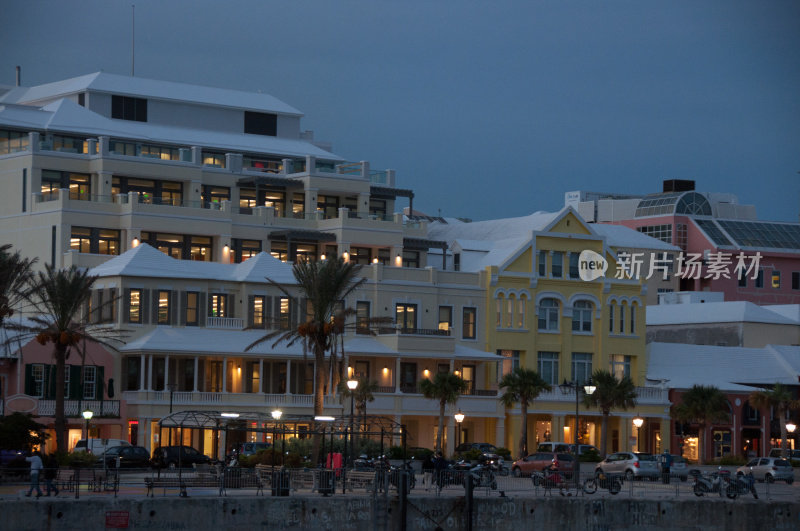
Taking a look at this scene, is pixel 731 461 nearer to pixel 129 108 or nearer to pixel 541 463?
pixel 541 463

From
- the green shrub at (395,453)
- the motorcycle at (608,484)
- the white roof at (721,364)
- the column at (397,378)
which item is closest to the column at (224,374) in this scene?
the column at (397,378)

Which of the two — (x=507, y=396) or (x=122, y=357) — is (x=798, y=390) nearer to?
(x=507, y=396)

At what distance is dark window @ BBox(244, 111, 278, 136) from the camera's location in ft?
388

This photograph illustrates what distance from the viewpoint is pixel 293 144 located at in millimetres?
117688

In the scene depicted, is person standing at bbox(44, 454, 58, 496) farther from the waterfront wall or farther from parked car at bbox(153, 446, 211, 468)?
parked car at bbox(153, 446, 211, 468)

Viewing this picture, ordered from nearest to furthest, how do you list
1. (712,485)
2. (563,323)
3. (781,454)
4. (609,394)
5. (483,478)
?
(483,478)
(712,485)
(781,454)
(609,394)
(563,323)

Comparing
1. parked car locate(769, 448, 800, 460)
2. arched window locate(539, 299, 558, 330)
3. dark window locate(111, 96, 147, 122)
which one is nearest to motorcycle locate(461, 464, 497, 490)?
parked car locate(769, 448, 800, 460)

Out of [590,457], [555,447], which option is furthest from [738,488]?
[555,447]

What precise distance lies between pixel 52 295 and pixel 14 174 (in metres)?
26.5

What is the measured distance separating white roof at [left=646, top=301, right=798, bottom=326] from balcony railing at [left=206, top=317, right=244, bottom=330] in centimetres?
3940

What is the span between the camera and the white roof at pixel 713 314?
115 meters

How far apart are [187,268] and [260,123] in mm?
29255

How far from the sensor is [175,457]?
7356 cm

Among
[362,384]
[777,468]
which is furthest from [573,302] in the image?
[777,468]
